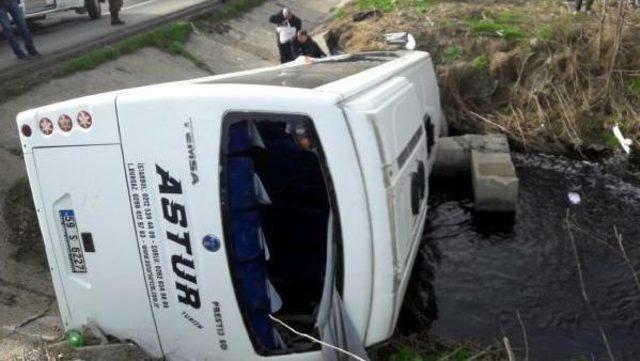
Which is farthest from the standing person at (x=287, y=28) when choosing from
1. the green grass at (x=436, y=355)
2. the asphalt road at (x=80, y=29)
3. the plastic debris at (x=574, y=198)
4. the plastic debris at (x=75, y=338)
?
the plastic debris at (x=75, y=338)

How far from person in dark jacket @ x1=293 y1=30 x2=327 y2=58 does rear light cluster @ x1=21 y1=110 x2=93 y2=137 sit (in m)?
7.26

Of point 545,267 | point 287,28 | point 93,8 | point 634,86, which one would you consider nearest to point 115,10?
point 93,8

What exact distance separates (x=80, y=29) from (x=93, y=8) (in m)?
1.33

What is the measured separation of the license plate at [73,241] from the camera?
3834 mm

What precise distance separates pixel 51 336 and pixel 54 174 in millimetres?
1529

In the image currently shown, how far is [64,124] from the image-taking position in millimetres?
3727

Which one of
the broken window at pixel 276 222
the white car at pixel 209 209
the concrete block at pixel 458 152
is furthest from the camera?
the concrete block at pixel 458 152

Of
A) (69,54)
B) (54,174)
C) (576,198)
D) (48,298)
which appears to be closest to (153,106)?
(54,174)

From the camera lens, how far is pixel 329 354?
3465 millimetres

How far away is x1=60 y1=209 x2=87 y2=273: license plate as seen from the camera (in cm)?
383

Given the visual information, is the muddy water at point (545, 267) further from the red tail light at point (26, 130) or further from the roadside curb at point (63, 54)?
the roadside curb at point (63, 54)

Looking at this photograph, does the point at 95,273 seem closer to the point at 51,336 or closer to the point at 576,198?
the point at 51,336

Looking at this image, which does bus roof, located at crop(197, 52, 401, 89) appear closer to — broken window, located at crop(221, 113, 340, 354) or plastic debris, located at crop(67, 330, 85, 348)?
broken window, located at crop(221, 113, 340, 354)

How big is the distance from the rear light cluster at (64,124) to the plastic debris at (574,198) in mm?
7199
